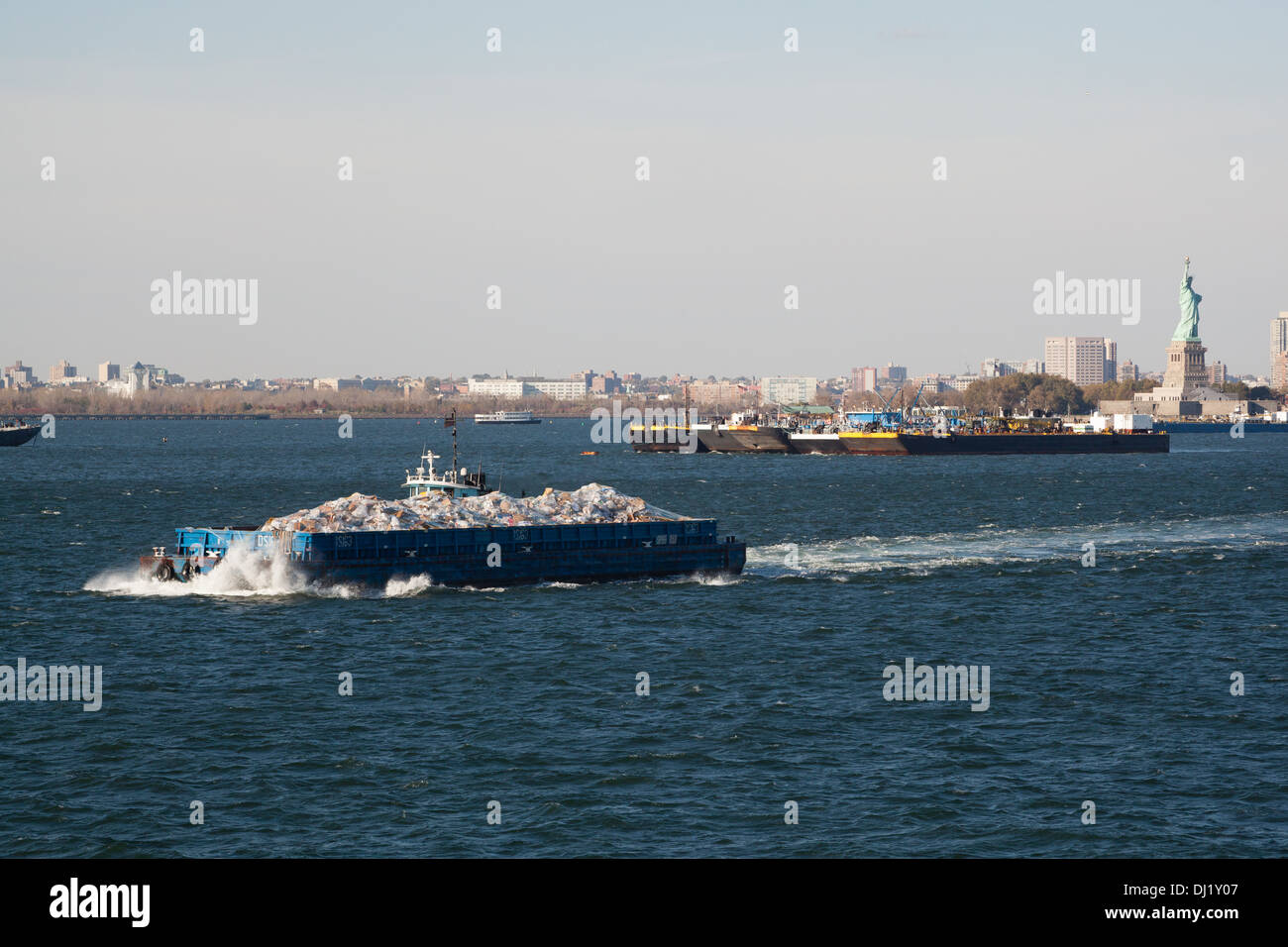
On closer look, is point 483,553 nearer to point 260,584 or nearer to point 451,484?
point 260,584

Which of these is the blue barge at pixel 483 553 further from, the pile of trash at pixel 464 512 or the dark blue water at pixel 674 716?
the dark blue water at pixel 674 716

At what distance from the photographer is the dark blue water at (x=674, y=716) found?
90.5ft

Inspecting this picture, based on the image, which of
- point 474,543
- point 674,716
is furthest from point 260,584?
point 674,716

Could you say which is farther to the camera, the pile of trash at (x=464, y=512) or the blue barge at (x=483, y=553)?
the pile of trash at (x=464, y=512)

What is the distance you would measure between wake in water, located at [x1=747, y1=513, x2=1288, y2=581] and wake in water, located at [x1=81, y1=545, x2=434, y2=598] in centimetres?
2050

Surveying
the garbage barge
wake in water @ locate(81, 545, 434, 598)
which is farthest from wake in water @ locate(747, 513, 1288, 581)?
wake in water @ locate(81, 545, 434, 598)

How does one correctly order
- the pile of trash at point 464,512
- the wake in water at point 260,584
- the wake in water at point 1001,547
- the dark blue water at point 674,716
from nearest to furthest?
the dark blue water at point 674,716 → the wake in water at point 260,584 → the pile of trash at point 464,512 → the wake in water at point 1001,547

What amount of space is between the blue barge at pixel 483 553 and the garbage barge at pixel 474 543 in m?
0.05

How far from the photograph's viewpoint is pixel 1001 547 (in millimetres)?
84500

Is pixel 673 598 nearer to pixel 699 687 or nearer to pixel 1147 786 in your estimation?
pixel 699 687

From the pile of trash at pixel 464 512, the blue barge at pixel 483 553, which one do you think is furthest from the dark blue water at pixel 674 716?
the pile of trash at pixel 464 512

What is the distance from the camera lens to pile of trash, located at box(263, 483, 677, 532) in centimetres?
6141

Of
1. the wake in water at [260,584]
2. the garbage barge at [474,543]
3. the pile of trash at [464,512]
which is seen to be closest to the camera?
the wake in water at [260,584]

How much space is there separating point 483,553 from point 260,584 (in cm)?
1020
